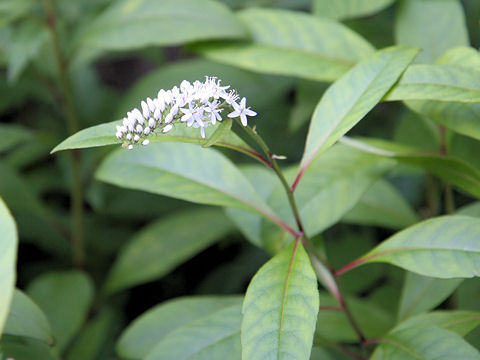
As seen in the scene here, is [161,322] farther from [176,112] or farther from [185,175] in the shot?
[176,112]

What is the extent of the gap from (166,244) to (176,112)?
3.06ft

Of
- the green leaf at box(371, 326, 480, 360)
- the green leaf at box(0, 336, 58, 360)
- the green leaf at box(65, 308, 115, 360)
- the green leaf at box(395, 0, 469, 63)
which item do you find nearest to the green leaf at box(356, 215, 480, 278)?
the green leaf at box(371, 326, 480, 360)

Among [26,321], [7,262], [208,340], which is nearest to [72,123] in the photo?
[26,321]

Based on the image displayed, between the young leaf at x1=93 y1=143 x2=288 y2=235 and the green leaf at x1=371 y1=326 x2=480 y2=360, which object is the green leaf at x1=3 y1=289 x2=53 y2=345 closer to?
the young leaf at x1=93 y1=143 x2=288 y2=235

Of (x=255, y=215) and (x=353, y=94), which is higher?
(x=353, y=94)

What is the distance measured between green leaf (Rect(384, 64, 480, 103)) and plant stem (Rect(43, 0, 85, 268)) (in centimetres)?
113

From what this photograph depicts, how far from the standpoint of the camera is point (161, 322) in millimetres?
1294

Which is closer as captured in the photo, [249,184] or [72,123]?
[249,184]

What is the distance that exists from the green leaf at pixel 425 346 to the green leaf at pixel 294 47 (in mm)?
664

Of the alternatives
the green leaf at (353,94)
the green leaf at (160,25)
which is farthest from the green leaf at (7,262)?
the green leaf at (160,25)

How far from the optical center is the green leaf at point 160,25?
1.46 meters

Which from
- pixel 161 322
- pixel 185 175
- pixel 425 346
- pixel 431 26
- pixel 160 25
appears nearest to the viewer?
pixel 425 346

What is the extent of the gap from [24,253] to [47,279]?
0.63 meters

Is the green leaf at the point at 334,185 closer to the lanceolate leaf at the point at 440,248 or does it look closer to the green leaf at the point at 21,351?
the lanceolate leaf at the point at 440,248
